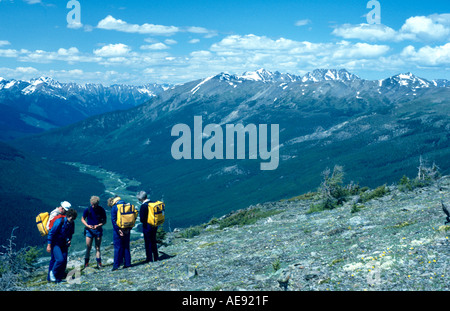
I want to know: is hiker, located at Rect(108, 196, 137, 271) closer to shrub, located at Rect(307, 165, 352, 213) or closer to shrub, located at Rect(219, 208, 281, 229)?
shrub, located at Rect(219, 208, 281, 229)

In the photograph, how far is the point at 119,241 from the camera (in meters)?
19.8

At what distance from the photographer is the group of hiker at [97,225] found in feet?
60.2

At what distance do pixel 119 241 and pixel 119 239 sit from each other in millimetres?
162

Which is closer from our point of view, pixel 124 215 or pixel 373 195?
pixel 124 215

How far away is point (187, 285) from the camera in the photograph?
16.0 metres

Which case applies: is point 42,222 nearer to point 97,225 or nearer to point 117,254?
point 97,225

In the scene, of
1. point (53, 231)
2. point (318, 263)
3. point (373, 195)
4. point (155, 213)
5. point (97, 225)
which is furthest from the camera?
point (373, 195)

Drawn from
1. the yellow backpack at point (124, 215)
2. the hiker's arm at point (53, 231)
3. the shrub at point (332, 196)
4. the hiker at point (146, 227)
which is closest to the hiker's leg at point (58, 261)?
the hiker's arm at point (53, 231)

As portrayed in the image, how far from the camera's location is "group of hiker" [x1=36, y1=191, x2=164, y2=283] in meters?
18.3

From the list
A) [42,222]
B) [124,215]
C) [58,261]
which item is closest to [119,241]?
[124,215]

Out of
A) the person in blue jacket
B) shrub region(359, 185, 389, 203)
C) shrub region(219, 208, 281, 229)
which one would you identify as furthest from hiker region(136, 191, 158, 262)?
shrub region(359, 185, 389, 203)
